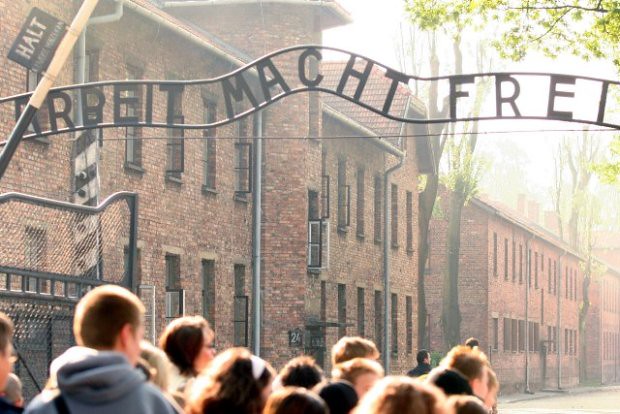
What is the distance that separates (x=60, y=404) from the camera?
5.45 metres

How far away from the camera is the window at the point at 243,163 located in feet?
105

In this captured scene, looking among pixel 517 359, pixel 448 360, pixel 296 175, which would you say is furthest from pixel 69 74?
pixel 517 359

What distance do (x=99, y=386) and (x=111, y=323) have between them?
334 mm

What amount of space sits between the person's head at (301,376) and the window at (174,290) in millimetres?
20743

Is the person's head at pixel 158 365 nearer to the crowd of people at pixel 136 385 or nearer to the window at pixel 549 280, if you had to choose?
the crowd of people at pixel 136 385

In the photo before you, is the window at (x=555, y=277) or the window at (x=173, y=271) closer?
the window at (x=173, y=271)

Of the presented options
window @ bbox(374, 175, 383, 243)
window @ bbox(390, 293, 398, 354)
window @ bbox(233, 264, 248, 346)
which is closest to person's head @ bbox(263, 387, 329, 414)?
→ window @ bbox(233, 264, 248, 346)

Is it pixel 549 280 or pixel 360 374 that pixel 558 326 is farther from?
pixel 360 374

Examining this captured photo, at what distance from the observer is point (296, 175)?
3434 cm

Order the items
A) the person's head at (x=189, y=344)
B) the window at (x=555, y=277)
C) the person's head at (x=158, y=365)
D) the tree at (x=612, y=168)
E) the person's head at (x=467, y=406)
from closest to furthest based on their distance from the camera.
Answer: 1. the person's head at (x=467, y=406)
2. the person's head at (x=158, y=365)
3. the person's head at (x=189, y=344)
4. the tree at (x=612, y=168)
5. the window at (x=555, y=277)

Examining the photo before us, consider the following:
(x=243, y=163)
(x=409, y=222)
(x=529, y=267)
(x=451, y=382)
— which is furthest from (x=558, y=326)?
(x=451, y=382)

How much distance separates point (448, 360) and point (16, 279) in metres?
13.8

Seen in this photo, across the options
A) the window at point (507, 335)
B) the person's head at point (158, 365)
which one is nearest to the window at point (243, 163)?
the person's head at point (158, 365)

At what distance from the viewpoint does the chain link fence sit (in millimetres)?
12375
